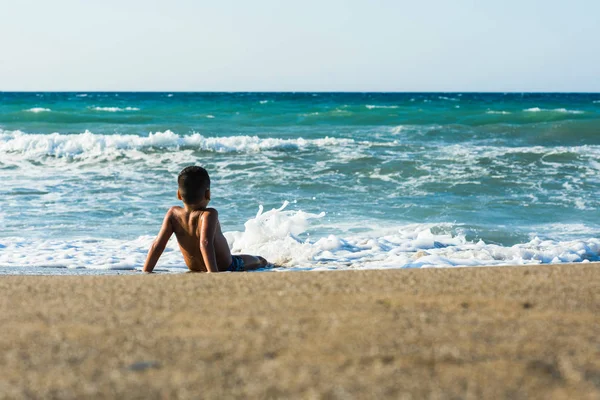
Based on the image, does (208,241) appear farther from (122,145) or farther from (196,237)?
(122,145)

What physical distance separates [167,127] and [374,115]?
883cm

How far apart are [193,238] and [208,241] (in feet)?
0.66

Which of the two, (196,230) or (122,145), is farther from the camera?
(122,145)

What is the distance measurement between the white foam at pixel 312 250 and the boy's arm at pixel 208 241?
2.89 feet

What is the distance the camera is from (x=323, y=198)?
8516mm

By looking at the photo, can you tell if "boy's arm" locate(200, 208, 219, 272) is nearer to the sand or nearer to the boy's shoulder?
the boy's shoulder

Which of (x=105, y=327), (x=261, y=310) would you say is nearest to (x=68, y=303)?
(x=105, y=327)

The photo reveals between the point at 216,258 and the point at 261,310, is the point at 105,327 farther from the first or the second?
the point at 216,258

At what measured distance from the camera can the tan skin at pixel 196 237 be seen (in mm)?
3928

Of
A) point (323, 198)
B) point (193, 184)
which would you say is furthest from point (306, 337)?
point (323, 198)

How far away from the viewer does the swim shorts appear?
4.16 meters

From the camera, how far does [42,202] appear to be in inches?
307

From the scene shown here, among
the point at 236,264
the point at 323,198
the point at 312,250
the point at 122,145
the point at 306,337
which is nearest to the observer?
the point at 306,337

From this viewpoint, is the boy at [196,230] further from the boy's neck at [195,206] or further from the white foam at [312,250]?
the white foam at [312,250]
